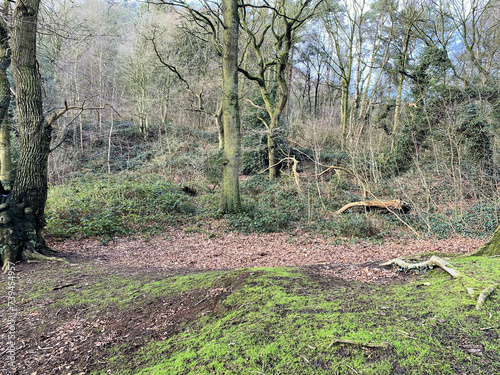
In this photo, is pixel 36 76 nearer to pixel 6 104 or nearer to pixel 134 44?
pixel 6 104

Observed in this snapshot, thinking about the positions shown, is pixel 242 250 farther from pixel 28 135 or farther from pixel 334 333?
pixel 334 333

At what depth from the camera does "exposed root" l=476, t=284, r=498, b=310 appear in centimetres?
184

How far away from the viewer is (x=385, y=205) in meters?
9.70

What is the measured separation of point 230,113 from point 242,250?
4611 mm

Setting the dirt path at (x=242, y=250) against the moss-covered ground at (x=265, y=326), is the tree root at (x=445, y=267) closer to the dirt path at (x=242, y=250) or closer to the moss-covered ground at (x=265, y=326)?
the moss-covered ground at (x=265, y=326)

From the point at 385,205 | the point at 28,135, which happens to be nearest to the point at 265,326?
the point at 28,135

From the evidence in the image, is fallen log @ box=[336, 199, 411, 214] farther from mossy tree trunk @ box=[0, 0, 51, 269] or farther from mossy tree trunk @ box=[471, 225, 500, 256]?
mossy tree trunk @ box=[0, 0, 51, 269]

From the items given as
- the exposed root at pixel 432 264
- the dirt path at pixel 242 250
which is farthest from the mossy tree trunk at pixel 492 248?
the dirt path at pixel 242 250

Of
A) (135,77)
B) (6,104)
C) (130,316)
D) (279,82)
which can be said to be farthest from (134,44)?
(130,316)

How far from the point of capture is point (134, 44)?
20.5m

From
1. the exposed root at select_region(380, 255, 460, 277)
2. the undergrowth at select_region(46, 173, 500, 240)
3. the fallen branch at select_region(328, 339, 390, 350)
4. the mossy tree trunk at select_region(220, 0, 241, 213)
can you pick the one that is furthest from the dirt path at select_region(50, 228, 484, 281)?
the fallen branch at select_region(328, 339, 390, 350)

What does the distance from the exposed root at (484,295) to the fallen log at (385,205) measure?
7820mm

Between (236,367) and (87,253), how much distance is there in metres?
5.89

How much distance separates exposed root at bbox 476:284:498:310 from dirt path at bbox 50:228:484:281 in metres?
3.55
